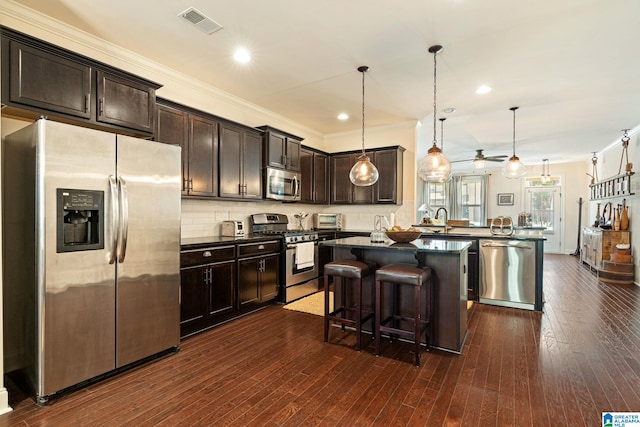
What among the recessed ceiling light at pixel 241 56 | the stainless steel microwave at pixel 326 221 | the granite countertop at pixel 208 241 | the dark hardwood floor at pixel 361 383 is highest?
the recessed ceiling light at pixel 241 56

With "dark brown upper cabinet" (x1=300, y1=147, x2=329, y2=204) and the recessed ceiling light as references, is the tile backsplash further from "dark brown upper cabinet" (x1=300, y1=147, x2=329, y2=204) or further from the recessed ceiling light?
the recessed ceiling light

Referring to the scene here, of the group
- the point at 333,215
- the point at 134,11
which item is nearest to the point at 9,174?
the point at 134,11

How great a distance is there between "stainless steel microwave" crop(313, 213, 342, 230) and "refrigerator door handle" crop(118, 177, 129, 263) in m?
3.91

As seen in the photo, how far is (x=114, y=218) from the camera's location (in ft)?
7.93

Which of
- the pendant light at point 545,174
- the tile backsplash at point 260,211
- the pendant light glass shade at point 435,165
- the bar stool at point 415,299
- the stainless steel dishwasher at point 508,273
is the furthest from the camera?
the pendant light at point 545,174

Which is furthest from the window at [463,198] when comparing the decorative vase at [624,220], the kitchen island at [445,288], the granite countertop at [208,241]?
the kitchen island at [445,288]

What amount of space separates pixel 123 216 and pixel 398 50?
2.93 meters

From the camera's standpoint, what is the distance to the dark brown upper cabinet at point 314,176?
554cm

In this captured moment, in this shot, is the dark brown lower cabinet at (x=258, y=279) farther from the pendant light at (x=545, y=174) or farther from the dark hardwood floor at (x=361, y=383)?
the pendant light at (x=545, y=174)

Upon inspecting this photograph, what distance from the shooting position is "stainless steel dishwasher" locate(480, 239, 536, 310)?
4.18 meters

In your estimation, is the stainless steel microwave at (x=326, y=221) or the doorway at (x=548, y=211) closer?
the stainless steel microwave at (x=326, y=221)

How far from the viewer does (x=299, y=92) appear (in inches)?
171

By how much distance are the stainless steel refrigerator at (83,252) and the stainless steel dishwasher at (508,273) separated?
13.1ft

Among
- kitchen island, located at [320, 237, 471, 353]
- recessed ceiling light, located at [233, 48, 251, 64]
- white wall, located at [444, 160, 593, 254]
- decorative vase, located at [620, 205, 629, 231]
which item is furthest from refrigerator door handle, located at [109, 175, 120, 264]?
white wall, located at [444, 160, 593, 254]
